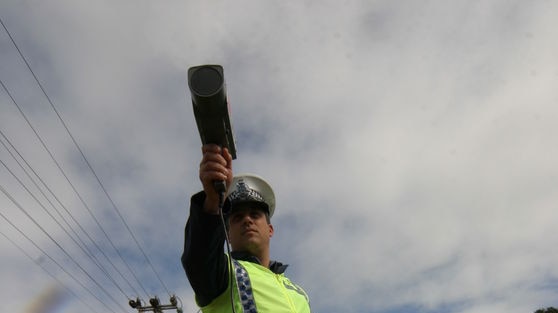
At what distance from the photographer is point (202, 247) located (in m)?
2.03

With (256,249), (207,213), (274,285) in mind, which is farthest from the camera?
(256,249)

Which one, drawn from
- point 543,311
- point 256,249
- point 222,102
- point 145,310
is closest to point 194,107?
point 222,102

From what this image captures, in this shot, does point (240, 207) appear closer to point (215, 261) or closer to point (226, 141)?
point (215, 261)

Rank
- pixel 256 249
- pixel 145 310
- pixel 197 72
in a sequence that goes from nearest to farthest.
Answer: pixel 197 72 < pixel 256 249 < pixel 145 310

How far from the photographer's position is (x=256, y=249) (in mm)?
A: 3154

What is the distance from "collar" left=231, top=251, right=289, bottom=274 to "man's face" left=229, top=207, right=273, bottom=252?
50 millimetres

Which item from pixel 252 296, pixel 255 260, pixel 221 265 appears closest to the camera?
pixel 221 265

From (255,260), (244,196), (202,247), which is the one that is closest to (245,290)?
(202,247)

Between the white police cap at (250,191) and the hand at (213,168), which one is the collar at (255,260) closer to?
the white police cap at (250,191)

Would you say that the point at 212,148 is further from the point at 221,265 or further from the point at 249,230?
the point at 249,230

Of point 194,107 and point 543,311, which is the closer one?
point 194,107

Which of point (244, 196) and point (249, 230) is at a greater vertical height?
point (244, 196)

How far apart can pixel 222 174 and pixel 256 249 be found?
1.42 m

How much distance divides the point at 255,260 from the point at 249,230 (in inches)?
9.5
